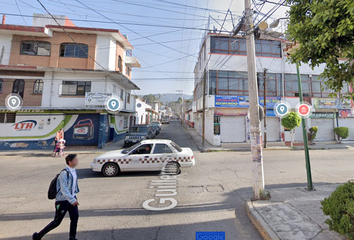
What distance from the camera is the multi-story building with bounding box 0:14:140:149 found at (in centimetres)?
1296

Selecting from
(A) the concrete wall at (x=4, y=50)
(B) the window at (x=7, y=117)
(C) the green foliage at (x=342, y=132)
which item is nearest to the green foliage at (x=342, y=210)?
(C) the green foliage at (x=342, y=132)

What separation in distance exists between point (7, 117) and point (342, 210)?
20.2 meters

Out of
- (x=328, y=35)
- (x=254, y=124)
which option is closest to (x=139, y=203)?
(x=254, y=124)

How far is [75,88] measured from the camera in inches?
543

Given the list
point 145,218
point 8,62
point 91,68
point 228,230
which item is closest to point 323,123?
point 228,230

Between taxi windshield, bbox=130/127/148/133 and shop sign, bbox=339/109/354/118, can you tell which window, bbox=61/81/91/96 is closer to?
taxi windshield, bbox=130/127/148/133

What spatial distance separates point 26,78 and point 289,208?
19679 mm

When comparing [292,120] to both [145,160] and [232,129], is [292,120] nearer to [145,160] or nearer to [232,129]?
[232,129]

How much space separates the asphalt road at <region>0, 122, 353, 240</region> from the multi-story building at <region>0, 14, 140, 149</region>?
6.64 metres

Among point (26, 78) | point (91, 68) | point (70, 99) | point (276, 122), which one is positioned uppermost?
point (91, 68)

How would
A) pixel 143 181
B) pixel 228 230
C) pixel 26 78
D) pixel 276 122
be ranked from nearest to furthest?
pixel 228 230, pixel 143 181, pixel 26 78, pixel 276 122

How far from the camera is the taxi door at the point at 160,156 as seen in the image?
648cm

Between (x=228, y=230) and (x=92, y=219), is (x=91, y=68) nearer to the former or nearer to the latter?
(x=92, y=219)

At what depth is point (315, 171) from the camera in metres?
7.15
